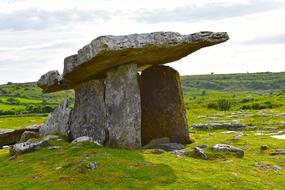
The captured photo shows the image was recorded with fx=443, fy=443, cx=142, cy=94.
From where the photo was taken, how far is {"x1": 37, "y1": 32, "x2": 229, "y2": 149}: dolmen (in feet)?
74.7

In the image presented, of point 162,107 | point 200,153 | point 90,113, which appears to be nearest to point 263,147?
point 200,153

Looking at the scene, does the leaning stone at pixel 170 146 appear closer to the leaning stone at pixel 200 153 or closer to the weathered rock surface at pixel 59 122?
the leaning stone at pixel 200 153

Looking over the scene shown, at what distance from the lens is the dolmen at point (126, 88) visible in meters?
22.8

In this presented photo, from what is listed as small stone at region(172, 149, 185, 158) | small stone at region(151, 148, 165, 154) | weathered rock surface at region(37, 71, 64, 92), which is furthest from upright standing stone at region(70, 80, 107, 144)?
small stone at region(172, 149, 185, 158)

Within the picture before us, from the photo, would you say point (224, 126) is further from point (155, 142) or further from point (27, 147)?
point (27, 147)

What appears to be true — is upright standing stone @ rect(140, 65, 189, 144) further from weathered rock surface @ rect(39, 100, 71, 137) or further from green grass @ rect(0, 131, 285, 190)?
weathered rock surface @ rect(39, 100, 71, 137)

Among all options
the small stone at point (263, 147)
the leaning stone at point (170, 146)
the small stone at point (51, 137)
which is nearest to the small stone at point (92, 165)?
the leaning stone at point (170, 146)

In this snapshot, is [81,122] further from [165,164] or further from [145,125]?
[165,164]

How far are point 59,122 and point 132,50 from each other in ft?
30.0

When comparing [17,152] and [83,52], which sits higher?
[83,52]

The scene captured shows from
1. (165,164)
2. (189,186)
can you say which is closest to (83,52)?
(165,164)

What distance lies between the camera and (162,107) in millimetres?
26391

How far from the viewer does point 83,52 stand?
75.5 ft

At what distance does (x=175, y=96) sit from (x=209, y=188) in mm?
11075
